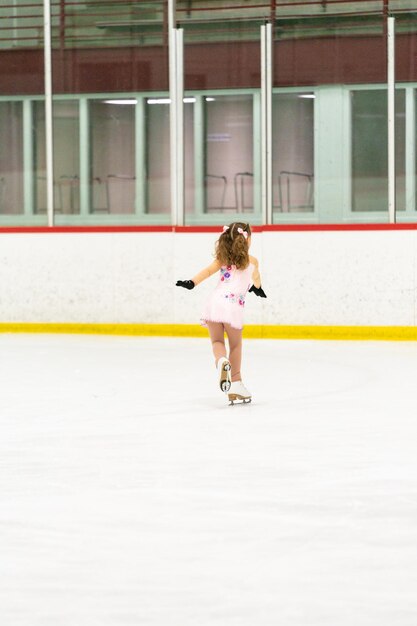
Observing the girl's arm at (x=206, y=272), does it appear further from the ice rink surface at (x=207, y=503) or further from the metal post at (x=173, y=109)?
the metal post at (x=173, y=109)

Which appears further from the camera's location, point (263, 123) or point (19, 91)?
point (19, 91)

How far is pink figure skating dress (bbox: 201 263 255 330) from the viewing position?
9148mm

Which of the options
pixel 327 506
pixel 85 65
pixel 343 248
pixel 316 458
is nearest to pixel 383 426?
pixel 316 458

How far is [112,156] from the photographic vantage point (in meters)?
16.7

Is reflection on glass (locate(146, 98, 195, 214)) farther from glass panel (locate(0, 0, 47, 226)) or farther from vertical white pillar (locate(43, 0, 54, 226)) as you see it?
glass panel (locate(0, 0, 47, 226))

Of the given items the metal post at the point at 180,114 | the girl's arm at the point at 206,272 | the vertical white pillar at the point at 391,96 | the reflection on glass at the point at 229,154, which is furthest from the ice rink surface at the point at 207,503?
the reflection on glass at the point at 229,154

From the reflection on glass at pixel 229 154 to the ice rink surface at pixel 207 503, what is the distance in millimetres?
5761

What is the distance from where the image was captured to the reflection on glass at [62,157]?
53.7 feet

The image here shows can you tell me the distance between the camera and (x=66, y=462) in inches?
256

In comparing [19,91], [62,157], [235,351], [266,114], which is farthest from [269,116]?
[235,351]

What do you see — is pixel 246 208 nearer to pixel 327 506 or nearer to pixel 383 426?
pixel 383 426

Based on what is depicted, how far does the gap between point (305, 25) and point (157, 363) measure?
5.27m

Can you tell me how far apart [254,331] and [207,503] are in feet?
31.5

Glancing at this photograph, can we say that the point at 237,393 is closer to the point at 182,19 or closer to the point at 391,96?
the point at 391,96
